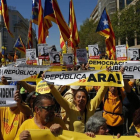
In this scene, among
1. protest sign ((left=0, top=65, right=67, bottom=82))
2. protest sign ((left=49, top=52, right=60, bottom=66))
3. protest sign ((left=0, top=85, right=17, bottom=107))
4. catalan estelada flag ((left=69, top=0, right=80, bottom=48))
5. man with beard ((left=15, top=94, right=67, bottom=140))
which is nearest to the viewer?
man with beard ((left=15, top=94, right=67, bottom=140))

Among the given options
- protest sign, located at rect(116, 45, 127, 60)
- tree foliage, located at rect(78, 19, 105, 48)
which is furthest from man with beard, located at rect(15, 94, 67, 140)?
tree foliage, located at rect(78, 19, 105, 48)

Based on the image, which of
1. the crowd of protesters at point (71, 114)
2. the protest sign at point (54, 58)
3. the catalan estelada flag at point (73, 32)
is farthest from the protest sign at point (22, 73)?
the catalan estelada flag at point (73, 32)

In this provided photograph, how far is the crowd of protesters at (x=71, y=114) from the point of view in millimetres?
2840

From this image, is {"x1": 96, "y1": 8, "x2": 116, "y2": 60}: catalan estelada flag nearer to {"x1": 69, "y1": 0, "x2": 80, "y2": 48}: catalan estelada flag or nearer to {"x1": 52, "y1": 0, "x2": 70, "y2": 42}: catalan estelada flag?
{"x1": 69, "y1": 0, "x2": 80, "y2": 48}: catalan estelada flag

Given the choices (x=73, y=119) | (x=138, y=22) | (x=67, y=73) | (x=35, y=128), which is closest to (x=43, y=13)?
(x=67, y=73)

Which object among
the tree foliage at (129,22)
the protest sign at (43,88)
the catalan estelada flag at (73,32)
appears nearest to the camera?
the protest sign at (43,88)

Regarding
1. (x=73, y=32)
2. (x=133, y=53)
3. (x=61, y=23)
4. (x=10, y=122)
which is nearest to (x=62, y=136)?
(x=10, y=122)

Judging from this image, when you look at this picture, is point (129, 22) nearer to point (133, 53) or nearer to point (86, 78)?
point (133, 53)

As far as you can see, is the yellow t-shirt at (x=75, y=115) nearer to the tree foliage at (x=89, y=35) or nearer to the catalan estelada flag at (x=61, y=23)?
the catalan estelada flag at (x=61, y=23)

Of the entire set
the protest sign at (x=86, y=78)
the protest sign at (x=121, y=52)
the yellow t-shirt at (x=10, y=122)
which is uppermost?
the protest sign at (x=121, y=52)

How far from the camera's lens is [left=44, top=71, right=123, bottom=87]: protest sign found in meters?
3.87

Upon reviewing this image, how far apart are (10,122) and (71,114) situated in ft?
2.85

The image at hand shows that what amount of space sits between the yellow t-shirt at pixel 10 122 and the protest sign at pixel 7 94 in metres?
0.13

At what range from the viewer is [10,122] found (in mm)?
3496
